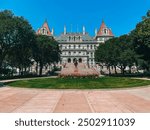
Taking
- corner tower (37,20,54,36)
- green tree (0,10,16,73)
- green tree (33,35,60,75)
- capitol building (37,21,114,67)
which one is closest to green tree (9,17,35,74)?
green tree (0,10,16,73)

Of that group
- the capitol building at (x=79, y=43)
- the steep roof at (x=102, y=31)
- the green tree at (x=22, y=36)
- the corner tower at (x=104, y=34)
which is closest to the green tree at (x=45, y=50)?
the green tree at (x=22, y=36)

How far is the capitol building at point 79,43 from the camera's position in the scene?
12325 cm

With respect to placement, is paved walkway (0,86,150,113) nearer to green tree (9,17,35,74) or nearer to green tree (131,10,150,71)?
green tree (131,10,150,71)

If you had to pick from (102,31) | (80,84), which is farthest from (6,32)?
(102,31)

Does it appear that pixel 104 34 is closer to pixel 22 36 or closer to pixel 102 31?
pixel 102 31

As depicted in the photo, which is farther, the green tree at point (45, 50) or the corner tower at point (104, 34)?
the corner tower at point (104, 34)

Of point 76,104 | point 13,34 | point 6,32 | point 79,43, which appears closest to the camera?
point 76,104

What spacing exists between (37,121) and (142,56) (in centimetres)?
4194

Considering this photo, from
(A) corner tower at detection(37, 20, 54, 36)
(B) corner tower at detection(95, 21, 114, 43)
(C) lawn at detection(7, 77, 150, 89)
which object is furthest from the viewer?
(B) corner tower at detection(95, 21, 114, 43)

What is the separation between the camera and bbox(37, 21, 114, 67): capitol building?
12325 centimetres

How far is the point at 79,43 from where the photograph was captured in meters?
130

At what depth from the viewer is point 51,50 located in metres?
67.9

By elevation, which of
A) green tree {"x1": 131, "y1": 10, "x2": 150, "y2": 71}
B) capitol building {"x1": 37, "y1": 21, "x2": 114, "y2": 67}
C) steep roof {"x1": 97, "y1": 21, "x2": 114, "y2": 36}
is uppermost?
steep roof {"x1": 97, "y1": 21, "x2": 114, "y2": 36}

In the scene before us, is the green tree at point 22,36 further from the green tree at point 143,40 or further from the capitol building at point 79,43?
the capitol building at point 79,43
